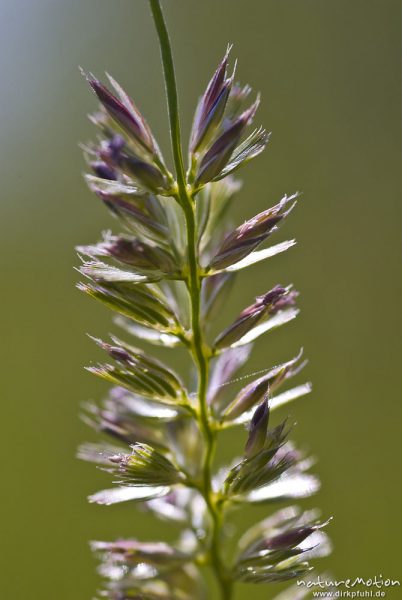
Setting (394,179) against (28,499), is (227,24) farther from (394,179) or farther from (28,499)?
(28,499)

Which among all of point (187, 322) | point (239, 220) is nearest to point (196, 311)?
point (187, 322)

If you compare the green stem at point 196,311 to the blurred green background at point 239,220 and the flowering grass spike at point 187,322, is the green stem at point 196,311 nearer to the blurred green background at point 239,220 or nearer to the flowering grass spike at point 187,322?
the flowering grass spike at point 187,322

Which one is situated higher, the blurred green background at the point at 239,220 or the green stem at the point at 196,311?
the blurred green background at the point at 239,220

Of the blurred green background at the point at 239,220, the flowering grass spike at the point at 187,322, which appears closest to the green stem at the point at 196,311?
the flowering grass spike at the point at 187,322

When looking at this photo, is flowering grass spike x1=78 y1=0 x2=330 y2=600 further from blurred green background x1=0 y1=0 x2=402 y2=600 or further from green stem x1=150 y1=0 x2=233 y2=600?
blurred green background x1=0 y1=0 x2=402 y2=600

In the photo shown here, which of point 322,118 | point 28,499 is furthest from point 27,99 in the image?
point 28,499

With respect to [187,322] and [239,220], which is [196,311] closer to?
[187,322]

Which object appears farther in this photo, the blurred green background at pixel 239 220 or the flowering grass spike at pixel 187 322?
the blurred green background at pixel 239 220
